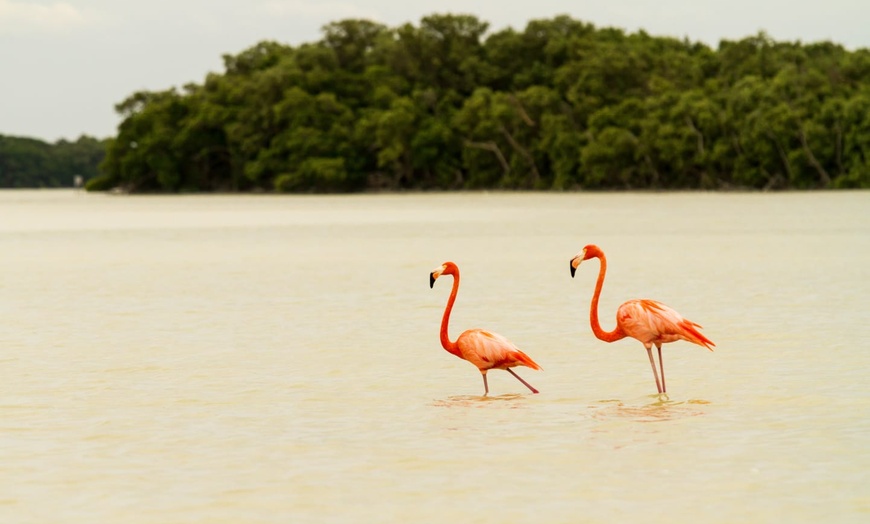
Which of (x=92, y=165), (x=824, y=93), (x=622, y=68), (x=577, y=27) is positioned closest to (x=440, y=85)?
(x=577, y=27)

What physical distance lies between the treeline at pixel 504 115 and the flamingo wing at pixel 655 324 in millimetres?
67712

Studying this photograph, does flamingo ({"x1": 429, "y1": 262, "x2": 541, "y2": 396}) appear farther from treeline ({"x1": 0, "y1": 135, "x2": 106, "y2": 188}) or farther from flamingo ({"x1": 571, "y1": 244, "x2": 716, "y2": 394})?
treeline ({"x1": 0, "y1": 135, "x2": 106, "y2": 188})

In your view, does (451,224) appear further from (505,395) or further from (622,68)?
(622,68)

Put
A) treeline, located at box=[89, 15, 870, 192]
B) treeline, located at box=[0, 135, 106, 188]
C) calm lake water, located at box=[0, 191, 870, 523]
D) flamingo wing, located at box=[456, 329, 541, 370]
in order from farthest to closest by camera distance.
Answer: treeline, located at box=[0, 135, 106, 188] < treeline, located at box=[89, 15, 870, 192] < flamingo wing, located at box=[456, 329, 541, 370] < calm lake water, located at box=[0, 191, 870, 523]

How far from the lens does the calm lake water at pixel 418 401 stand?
24.8ft

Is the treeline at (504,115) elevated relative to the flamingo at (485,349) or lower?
→ elevated

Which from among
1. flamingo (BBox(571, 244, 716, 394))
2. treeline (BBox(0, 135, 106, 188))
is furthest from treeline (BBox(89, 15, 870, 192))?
flamingo (BBox(571, 244, 716, 394))

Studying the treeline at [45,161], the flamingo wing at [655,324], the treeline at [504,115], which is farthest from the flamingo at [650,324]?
the treeline at [45,161]

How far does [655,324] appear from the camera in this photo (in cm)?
1033

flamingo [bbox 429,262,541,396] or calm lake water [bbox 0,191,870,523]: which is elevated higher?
flamingo [bbox 429,262,541,396]

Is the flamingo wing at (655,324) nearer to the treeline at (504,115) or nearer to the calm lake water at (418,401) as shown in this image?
the calm lake water at (418,401)

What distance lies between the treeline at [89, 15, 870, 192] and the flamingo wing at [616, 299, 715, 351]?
67.7 meters

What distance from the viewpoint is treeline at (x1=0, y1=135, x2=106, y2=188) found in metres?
165

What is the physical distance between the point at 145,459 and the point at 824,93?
7689 cm
